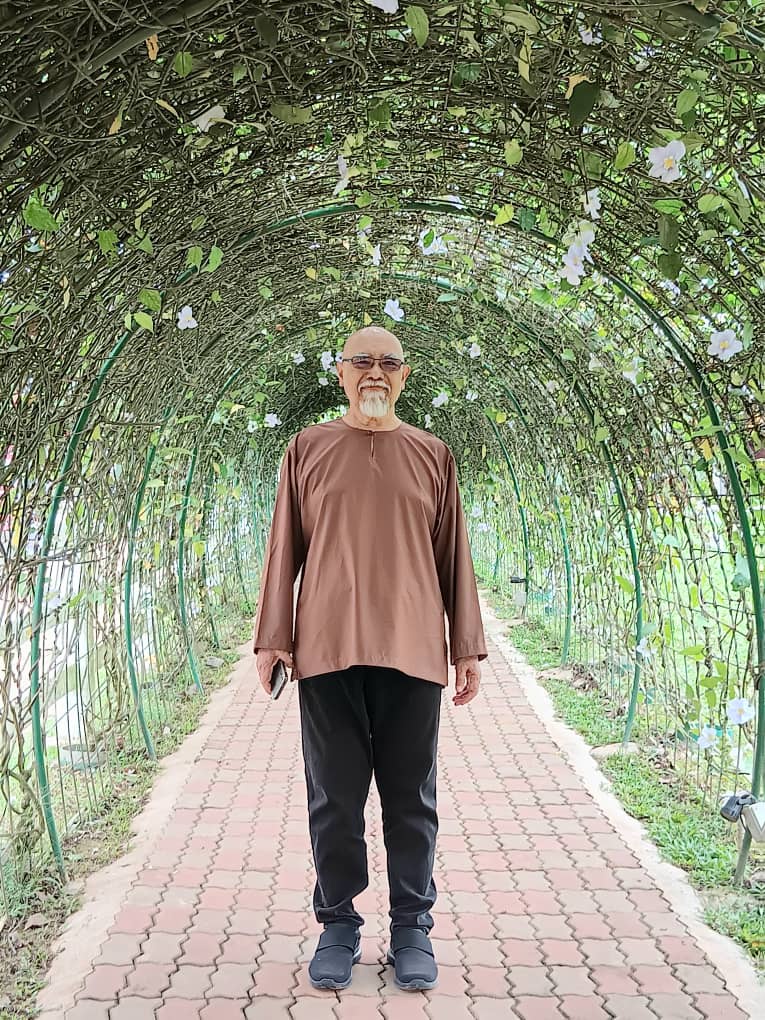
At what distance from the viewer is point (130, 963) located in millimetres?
2672

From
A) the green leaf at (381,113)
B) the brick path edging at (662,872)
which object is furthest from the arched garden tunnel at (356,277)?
the brick path edging at (662,872)

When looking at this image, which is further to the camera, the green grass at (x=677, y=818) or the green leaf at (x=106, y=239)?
the green grass at (x=677, y=818)

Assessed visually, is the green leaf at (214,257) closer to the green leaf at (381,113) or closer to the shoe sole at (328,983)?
the green leaf at (381,113)

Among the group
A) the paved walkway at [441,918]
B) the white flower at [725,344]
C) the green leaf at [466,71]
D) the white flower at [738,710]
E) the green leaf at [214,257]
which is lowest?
the paved walkway at [441,918]

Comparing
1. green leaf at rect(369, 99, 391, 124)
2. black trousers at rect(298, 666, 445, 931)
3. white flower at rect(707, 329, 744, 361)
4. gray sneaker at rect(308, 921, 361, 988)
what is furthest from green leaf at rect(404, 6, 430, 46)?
gray sneaker at rect(308, 921, 361, 988)

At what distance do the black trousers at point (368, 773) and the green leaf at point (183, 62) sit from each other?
1.41m

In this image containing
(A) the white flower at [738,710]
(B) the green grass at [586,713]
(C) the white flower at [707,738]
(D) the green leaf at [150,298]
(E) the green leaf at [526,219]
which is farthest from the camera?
(B) the green grass at [586,713]

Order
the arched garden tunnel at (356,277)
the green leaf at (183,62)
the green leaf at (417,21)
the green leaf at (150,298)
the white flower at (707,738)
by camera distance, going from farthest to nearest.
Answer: the white flower at (707,738) → the green leaf at (150,298) → the arched garden tunnel at (356,277) → the green leaf at (183,62) → the green leaf at (417,21)

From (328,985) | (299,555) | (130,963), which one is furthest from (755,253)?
(130,963)

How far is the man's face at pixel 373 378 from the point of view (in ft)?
8.35

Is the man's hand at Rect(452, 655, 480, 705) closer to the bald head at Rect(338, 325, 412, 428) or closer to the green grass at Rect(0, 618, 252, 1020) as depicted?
the bald head at Rect(338, 325, 412, 428)

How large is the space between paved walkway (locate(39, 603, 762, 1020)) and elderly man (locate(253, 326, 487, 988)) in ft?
0.60

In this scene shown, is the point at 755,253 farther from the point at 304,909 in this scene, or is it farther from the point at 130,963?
the point at 130,963

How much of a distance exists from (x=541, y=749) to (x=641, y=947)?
2.06m
